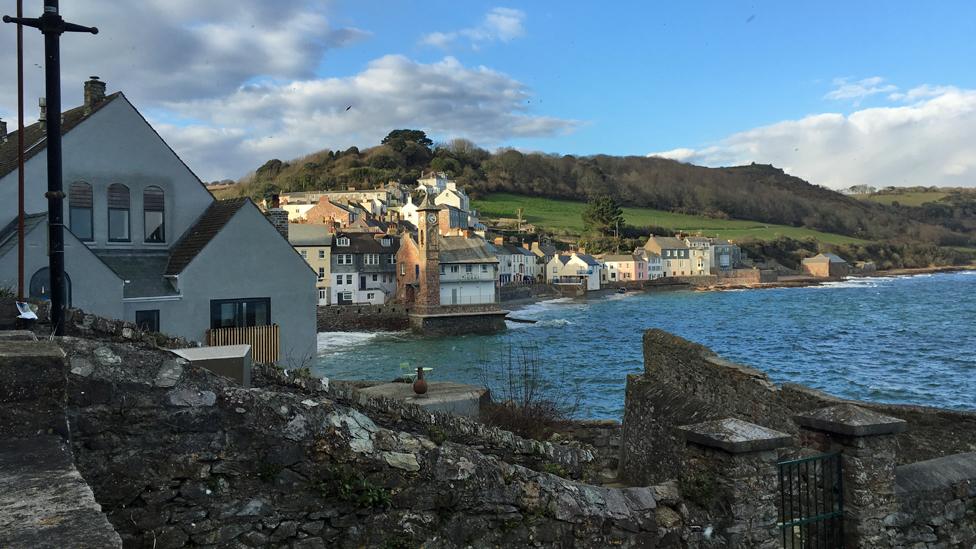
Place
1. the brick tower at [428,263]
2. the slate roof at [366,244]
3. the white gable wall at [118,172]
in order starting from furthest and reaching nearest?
Result: the slate roof at [366,244] → the brick tower at [428,263] → the white gable wall at [118,172]

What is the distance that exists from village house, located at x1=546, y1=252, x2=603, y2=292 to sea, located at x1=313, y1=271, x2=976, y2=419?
26.1 metres

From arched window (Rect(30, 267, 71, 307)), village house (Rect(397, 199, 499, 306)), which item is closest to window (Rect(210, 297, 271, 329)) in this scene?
arched window (Rect(30, 267, 71, 307))

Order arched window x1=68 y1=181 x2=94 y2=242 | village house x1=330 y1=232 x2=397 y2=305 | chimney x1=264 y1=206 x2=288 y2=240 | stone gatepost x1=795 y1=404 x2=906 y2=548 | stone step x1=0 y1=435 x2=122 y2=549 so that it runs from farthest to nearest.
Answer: village house x1=330 y1=232 x2=397 y2=305 → chimney x1=264 y1=206 x2=288 y2=240 → arched window x1=68 y1=181 x2=94 y2=242 → stone gatepost x1=795 y1=404 x2=906 y2=548 → stone step x1=0 y1=435 x2=122 y2=549

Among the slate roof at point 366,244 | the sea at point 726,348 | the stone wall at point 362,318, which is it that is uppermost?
the slate roof at point 366,244

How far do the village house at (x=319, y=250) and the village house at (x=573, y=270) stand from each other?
6103 centimetres

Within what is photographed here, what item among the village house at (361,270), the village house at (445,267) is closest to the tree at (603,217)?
the village house at (445,267)

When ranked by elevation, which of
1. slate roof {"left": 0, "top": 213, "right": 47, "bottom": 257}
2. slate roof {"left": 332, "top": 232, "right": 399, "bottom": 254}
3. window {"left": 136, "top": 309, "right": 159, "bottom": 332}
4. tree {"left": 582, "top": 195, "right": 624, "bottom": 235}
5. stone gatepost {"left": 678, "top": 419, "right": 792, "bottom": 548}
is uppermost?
tree {"left": 582, "top": 195, "right": 624, "bottom": 235}

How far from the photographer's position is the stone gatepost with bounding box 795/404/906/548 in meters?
6.62

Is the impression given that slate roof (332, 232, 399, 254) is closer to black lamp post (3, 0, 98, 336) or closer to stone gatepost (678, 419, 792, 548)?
black lamp post (3, 0, 98, 336)

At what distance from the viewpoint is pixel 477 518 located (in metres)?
5.00

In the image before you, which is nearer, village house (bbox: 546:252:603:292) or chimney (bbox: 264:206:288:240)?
chimney (bbox: 264:206:288:240)

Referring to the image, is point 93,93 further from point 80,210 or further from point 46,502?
point 46,502

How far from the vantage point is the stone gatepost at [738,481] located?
578 centimetres

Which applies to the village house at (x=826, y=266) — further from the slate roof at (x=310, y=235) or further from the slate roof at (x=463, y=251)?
the slate roof at (x=310, y=235)
